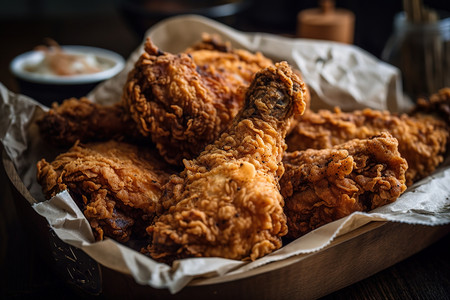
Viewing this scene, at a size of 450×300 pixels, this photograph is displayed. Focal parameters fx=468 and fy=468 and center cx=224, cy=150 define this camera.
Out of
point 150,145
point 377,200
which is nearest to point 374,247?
point 377,200

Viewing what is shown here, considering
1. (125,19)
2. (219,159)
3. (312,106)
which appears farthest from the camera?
(125,19)

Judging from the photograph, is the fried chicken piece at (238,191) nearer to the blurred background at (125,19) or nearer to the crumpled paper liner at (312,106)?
the crumpled paper liner at (312,106)

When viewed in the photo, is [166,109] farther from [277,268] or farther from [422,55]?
[422,55]

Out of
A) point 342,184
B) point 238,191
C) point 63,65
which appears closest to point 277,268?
point 238,191

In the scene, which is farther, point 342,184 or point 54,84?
point 54,84

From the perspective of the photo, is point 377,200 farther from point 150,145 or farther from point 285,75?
point 150,145

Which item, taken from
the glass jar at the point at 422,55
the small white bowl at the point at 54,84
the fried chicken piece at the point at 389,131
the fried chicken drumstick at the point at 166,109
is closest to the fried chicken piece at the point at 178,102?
the fried chicken drumstick at the point at 166,109
